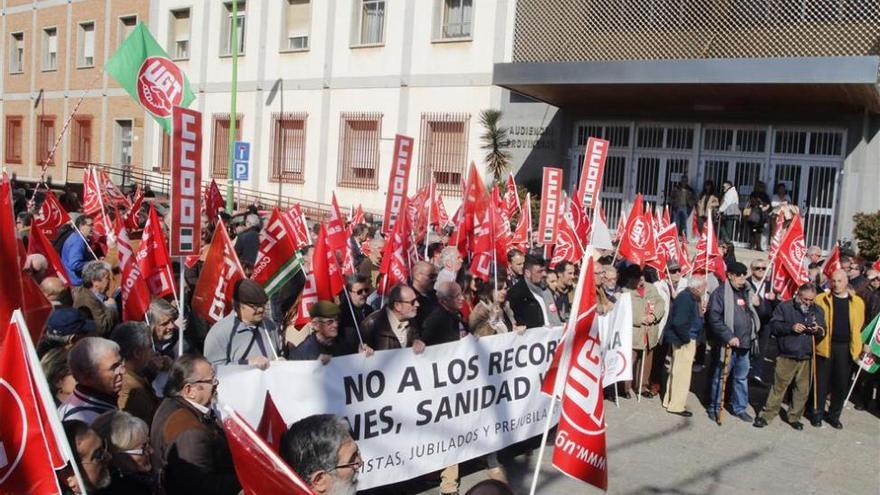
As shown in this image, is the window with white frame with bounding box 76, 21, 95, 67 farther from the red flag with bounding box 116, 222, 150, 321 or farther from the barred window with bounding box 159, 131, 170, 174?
the red flag with bounding box 116, 222, 150, 321

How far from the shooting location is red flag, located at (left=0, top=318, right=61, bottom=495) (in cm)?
298

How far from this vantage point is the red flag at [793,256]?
371 inches

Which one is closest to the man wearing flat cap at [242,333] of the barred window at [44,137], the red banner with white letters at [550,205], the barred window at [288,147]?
the red banner with white letters at [550,205]

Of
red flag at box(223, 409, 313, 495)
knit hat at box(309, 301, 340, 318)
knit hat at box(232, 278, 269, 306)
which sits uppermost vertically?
knit hat at box(232, 278, 269, 306)

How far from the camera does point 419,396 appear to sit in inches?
227

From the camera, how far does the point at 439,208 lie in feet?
47.9

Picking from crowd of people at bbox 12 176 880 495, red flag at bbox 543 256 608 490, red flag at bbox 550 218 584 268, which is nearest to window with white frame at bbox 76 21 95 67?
crowd of people at bbox 12 176 880 495

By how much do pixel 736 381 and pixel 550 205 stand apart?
292 centimetres

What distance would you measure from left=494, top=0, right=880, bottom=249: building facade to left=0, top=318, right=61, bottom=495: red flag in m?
15.6

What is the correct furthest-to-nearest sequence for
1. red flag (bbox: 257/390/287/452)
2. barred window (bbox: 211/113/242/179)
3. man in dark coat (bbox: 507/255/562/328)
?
barred window (bbox: 211/113/242/179) → man in dark coat (bbox: 507/255/562/328) → red flag (bbox: 257/390/287/452)

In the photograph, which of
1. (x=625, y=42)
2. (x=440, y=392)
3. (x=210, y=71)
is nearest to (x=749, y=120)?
(x=625, y=42)

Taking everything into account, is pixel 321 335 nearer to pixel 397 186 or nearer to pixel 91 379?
pixel 91 379

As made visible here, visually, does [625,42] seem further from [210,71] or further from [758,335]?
[210,71]

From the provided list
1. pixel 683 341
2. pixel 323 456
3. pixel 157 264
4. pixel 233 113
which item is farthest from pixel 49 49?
pixel 323 456
